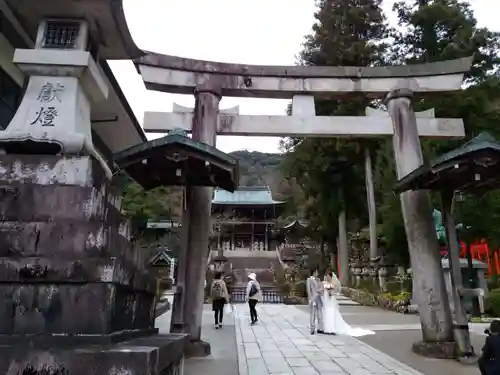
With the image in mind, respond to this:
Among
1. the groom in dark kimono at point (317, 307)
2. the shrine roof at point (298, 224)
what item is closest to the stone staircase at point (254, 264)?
the shrine roof at point (298, 224)

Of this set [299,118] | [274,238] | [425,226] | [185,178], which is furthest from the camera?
[274,238]

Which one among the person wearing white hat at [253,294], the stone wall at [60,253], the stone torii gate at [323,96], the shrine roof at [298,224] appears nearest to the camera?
the stone wall at [60,253]

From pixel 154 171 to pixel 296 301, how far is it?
19.5 metres

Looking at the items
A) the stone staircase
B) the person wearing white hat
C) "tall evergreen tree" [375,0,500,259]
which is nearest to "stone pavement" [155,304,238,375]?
the person wearing white hat

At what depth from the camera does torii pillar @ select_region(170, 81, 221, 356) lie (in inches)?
284

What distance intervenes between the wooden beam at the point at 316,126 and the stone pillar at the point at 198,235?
1.15 ft

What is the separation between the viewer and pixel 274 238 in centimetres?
4484

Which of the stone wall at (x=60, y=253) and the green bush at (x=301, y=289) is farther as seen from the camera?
the green bush at (x=301, y=289)

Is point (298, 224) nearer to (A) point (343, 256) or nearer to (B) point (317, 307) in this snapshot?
(A) point (343, 256)

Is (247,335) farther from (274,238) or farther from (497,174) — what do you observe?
(274,238)

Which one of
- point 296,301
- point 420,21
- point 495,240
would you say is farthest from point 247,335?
point 420,21

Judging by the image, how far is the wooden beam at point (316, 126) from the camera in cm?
Answer: 875

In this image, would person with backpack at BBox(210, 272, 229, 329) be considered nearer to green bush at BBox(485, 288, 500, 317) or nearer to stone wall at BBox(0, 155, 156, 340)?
stone wall at BBox(0, 155, 156, 340)

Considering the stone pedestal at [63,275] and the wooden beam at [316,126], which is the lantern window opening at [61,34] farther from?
the wooden beam at [316,126]
